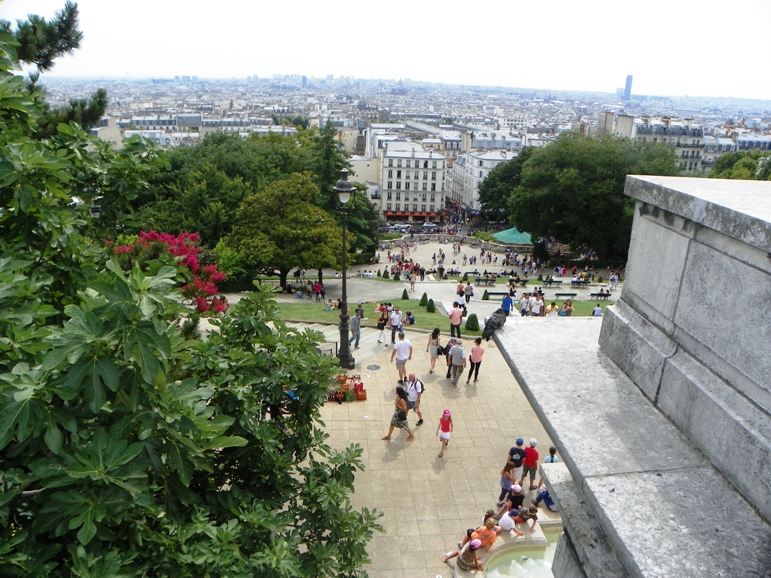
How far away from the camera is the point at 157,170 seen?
6938 millimetres

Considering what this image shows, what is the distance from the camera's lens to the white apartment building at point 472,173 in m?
81.2

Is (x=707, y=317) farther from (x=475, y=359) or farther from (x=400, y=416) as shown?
(x=475, y=359)

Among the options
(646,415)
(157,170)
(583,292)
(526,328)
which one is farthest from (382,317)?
(583,292)

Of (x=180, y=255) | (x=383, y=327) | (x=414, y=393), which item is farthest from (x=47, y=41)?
(x=414, y=393)

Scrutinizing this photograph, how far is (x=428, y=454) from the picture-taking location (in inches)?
431

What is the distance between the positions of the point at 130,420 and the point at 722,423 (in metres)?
3.01

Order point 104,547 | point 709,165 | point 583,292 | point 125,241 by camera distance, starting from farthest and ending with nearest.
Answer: point 709,165 < point 583,292 < point 125,241 < point 104,547

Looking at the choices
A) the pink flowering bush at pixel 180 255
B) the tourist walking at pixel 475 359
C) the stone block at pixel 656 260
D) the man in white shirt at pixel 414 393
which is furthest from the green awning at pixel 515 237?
the stone block at pixel 656 260

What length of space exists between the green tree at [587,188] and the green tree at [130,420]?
36.6 m

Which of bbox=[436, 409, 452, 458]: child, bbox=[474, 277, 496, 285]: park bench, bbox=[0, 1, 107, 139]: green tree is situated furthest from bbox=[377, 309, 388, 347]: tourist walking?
bbox=[474, 277, 496, 285]: park bench

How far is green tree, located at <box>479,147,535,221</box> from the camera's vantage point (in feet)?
210

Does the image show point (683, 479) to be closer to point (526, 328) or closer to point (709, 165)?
point (526, 328)

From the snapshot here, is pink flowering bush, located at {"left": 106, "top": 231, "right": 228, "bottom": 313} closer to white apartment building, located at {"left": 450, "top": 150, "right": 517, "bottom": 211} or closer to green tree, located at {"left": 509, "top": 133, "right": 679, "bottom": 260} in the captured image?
green tree, located at {"left": 509, "top": 133, "right": 679, "bottom": 260}

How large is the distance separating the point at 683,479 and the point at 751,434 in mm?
357
